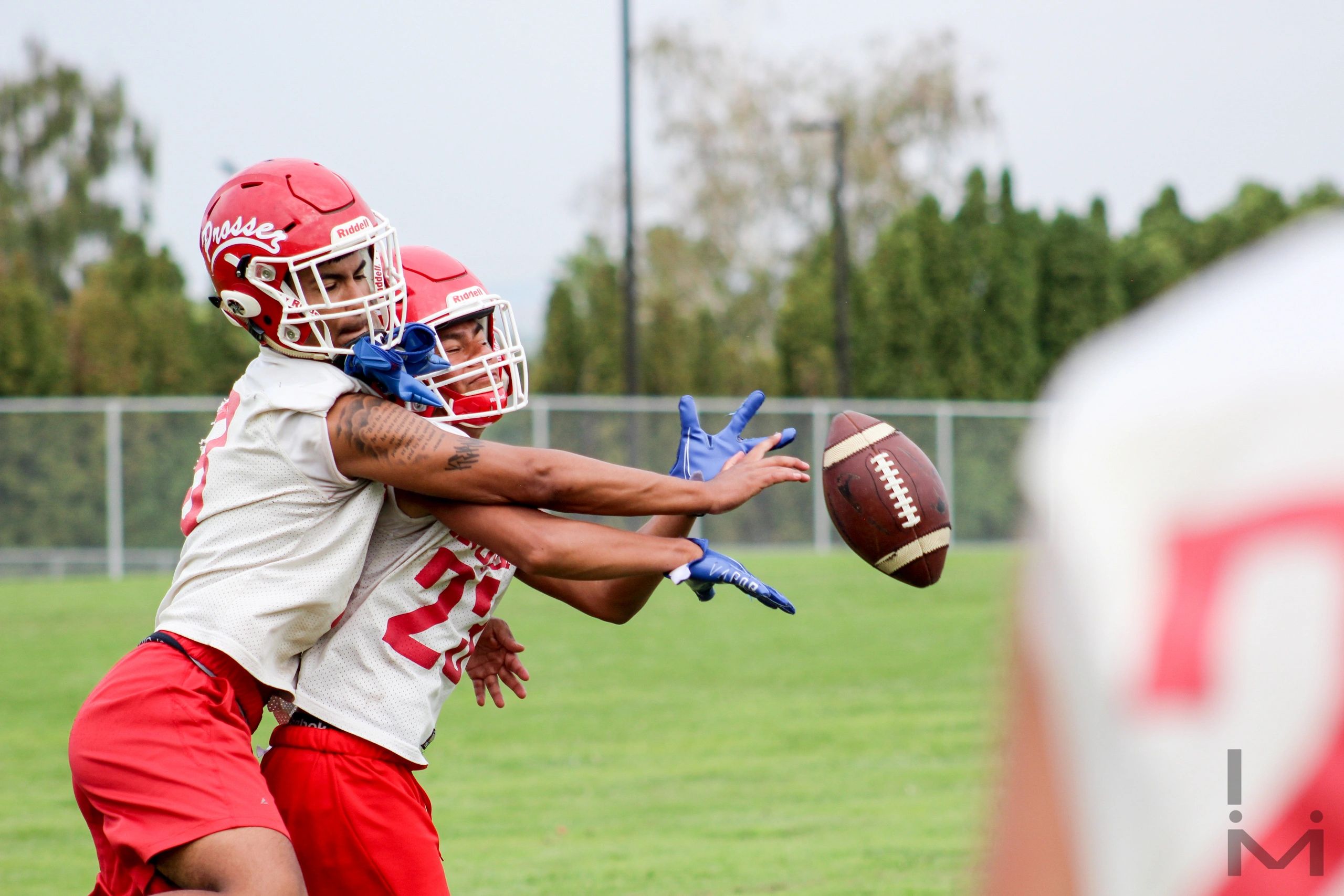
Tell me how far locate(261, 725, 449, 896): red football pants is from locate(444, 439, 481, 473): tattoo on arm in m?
0.65

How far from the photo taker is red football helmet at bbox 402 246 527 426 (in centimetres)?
342

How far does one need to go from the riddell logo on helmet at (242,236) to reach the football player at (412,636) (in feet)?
1.30

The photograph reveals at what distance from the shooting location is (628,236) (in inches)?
866

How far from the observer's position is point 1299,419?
67 cm

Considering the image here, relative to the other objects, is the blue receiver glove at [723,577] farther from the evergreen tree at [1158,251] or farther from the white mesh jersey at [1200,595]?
the evergreen tree at [1158,251]

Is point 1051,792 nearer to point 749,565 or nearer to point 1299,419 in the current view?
point 1299,419

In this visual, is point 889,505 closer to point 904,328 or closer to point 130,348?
point 130,348

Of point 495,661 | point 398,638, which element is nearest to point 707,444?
point 398,638

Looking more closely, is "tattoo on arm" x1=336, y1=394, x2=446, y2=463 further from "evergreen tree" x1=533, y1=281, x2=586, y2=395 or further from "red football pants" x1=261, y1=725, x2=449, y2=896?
"evergreen tree" x1=533, y1=281, x2=586, y2=395

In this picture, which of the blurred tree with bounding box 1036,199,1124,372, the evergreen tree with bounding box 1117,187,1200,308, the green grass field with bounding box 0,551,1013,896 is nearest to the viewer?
the green grass field with bounding box 0,551,1013,896

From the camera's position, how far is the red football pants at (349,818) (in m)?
3.09

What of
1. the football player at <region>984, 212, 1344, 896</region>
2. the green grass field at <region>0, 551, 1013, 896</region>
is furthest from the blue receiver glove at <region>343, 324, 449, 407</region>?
the football player at <region>984, 212, 1344, 896</region>

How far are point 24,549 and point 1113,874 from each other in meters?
19.7

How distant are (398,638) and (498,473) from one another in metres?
0.50
